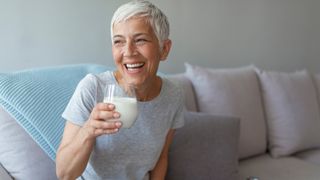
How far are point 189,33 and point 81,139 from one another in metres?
1.50

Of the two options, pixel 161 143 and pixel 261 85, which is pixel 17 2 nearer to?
pixel 161 143

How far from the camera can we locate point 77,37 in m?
2.02

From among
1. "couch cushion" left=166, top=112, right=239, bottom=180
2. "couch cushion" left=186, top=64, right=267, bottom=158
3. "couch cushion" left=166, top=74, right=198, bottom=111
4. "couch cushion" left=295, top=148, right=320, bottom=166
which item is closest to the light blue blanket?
"couch cushion" left=166, top=112, right=239, bottom=180

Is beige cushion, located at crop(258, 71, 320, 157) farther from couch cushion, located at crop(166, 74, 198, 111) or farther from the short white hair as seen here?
the short white hair

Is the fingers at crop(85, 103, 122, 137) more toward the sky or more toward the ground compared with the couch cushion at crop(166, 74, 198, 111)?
more toward the sky

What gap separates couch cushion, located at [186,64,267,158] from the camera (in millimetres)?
2154

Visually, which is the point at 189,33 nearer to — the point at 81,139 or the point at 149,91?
the point at 149,91

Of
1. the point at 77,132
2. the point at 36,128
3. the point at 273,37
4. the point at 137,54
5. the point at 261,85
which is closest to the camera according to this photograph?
the point at 77,132

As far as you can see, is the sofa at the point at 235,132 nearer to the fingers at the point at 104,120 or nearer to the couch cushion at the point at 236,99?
the couch cushion at the point at 236,99

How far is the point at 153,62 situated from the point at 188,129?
0.54m

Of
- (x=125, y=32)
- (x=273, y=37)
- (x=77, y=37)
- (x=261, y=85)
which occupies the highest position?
(x=125, y=32)

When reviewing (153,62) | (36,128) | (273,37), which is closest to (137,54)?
(153,62)

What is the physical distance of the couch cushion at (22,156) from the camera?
1374 mm

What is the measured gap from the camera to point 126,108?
101cm
